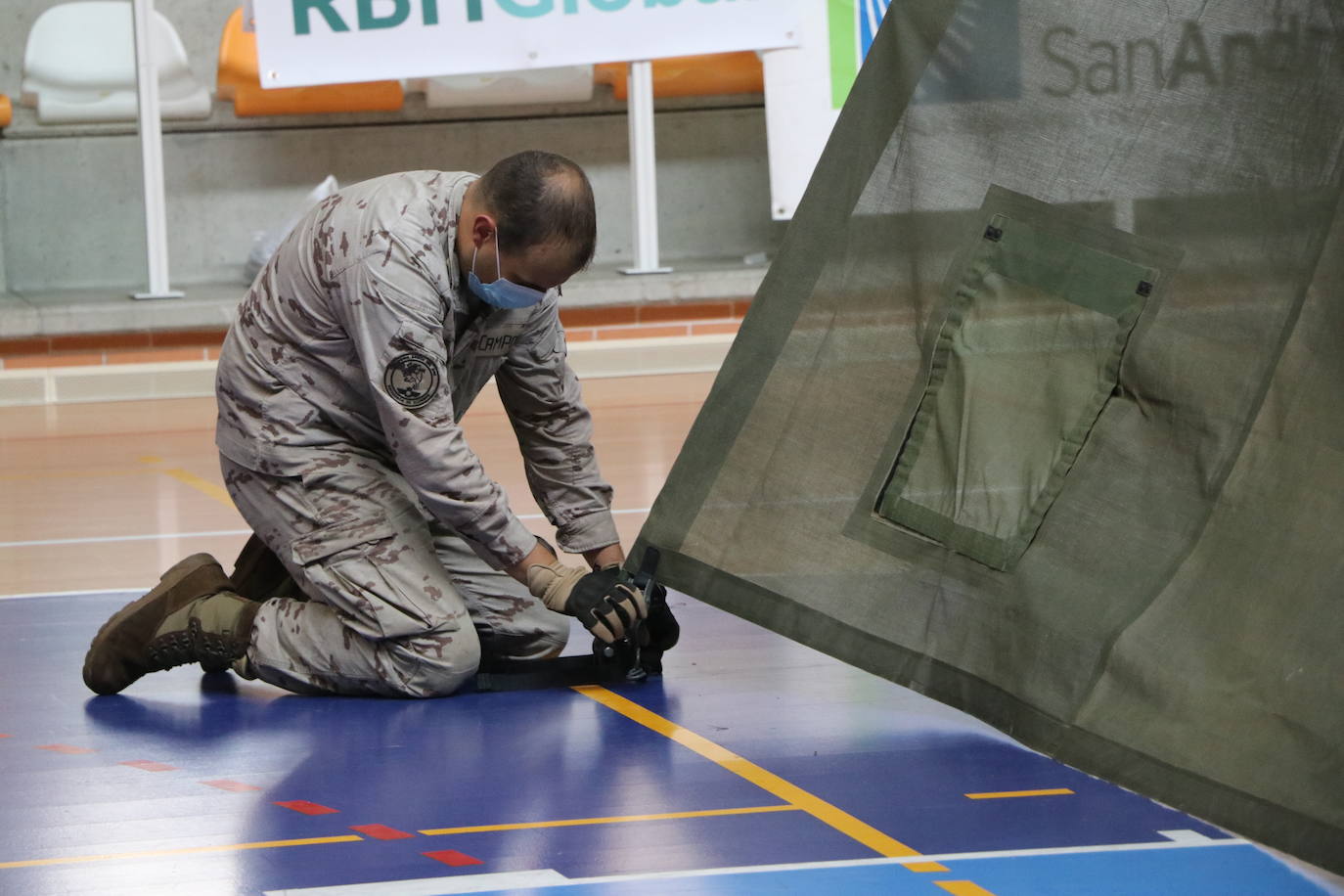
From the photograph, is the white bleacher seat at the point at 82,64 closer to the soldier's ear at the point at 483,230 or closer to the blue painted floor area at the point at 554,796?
the blue painted floor area at the point at 554,796

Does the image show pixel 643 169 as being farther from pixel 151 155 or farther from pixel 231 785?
pixel 231 785

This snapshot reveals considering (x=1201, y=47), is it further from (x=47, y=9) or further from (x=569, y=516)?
(x=47, y=9)

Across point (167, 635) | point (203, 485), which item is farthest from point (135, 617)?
point (203, 485)

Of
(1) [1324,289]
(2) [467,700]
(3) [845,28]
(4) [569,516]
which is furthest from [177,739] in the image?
(3) [845,28]

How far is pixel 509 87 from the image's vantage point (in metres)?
9.08

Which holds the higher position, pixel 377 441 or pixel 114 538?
pixel 377 441

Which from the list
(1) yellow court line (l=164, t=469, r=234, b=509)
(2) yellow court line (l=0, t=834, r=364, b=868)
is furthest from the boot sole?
(1) yellow court line (l=164, t=469, r=234, b=509)

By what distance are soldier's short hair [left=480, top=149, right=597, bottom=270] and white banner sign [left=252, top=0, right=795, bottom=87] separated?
542cm

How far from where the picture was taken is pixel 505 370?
340 cm

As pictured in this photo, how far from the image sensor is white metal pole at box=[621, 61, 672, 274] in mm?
8656

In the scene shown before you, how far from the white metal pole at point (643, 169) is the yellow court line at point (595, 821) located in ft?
21.1

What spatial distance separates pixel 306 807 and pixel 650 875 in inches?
23.0

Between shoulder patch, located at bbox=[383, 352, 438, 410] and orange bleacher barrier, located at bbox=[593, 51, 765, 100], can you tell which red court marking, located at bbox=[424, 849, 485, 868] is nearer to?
shoulder patch, located at bbox=[383, 352, 438, 410]

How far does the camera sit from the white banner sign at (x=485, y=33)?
8094 mm
